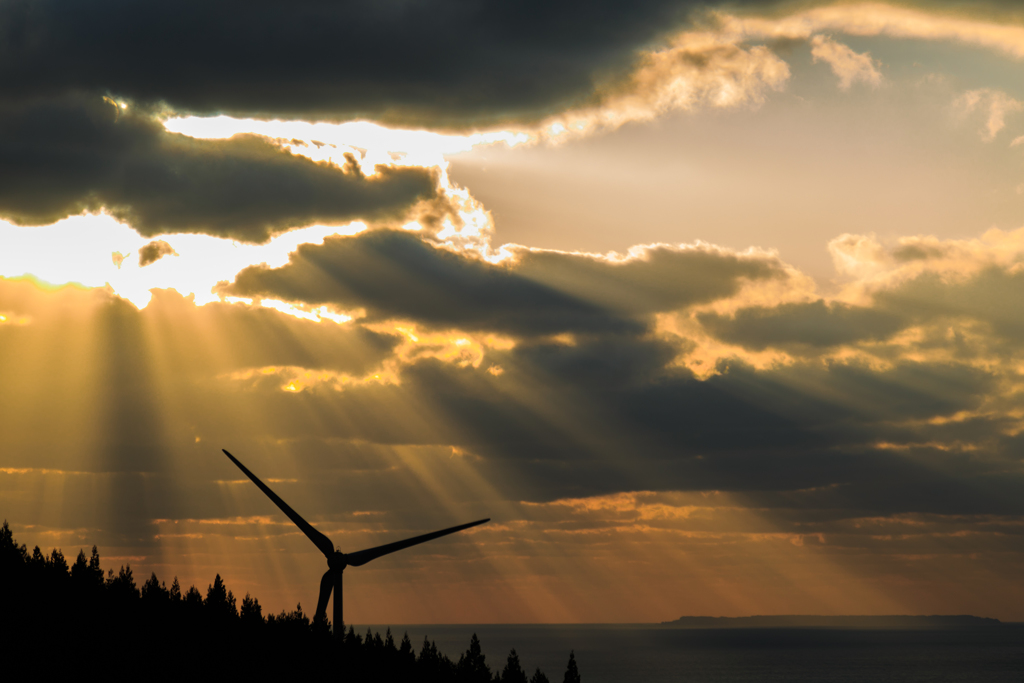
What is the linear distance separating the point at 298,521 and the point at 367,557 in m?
9.99

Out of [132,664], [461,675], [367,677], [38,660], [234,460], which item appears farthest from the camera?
[461,675]

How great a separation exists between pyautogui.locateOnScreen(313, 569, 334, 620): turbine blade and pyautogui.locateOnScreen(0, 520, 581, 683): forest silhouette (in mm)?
10909

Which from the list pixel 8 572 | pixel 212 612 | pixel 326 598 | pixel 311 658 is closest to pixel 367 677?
pixel 311 658

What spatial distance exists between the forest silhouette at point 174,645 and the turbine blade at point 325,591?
10.9 metres

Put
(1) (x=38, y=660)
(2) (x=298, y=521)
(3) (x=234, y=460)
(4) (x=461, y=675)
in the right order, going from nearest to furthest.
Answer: (3) (x=234, y=460), (2) (x=298, y=521), (1) (x=38, y=660), (4) (x=461, y=675)

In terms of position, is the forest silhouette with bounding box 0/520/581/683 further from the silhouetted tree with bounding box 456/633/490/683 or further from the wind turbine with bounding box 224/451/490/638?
the wind turbine with bounding box 224/451/490/638

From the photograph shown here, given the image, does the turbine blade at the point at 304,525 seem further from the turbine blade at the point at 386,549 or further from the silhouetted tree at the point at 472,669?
the silhouetted tree at the point at 472,669

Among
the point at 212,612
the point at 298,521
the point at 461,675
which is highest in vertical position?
the point at 298,521

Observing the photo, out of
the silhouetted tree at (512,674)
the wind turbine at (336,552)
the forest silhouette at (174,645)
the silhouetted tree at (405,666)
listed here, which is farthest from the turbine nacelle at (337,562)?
the silhouetted tree at (512,674)

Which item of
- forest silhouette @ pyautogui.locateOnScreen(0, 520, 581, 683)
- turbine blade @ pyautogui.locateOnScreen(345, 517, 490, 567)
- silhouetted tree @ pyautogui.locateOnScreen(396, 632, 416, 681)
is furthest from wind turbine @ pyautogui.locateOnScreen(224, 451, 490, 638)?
silhouetted tree @ pyautogui.locateOnScreen(396, 632, 416, 681)

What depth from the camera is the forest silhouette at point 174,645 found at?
147625 millimetres

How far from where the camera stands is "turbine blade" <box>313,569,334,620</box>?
11012 cm

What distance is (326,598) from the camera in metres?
115

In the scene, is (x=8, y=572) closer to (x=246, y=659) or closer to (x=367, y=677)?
(x=246, y=659)
